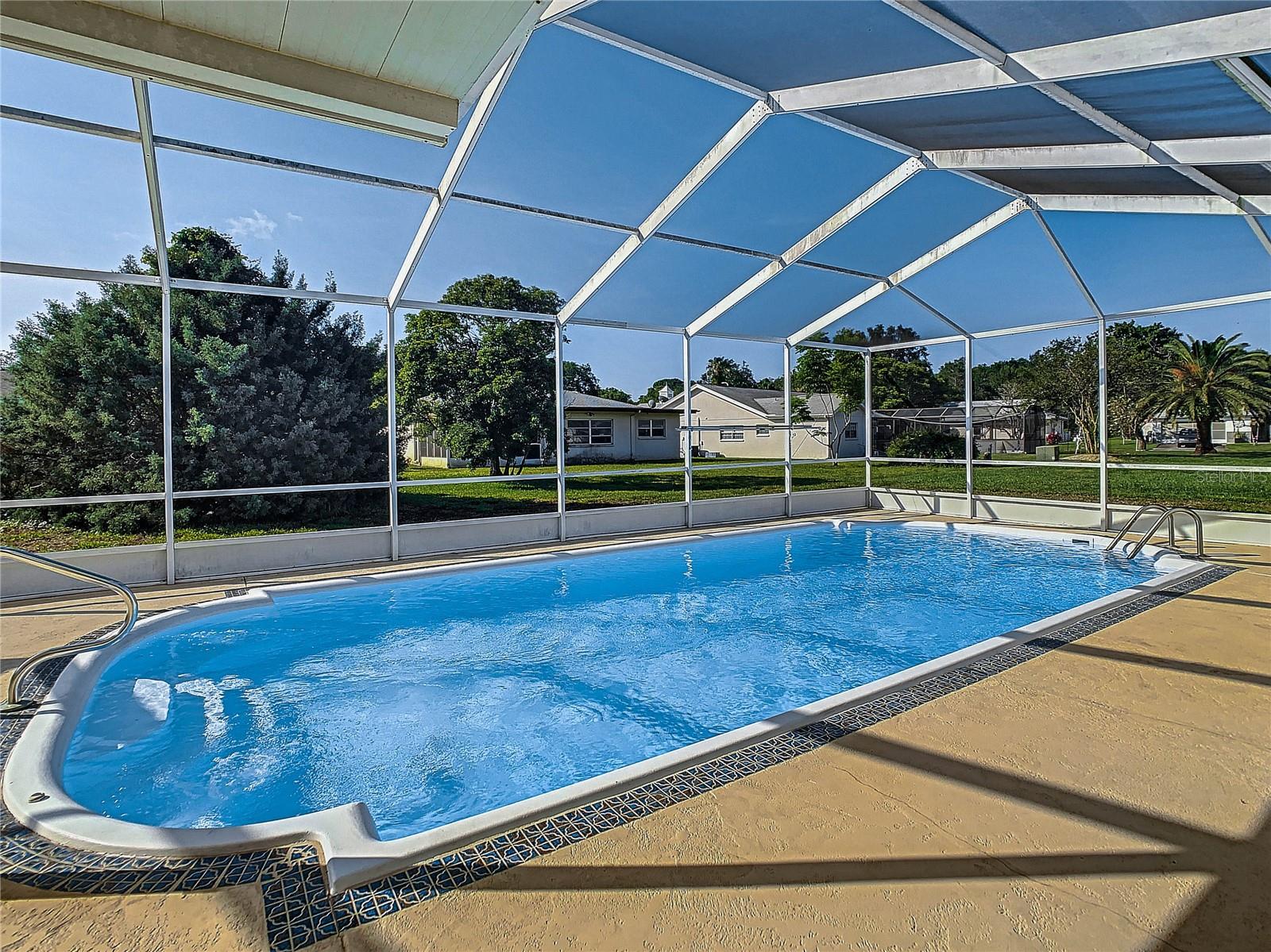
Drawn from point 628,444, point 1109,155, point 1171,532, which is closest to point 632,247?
point 1109,155

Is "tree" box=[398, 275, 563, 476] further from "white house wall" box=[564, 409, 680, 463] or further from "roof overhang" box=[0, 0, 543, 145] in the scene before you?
"roof overhang" box=[0, 0, 543, 145]

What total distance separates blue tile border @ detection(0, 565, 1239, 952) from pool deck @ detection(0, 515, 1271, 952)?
0.17 feet

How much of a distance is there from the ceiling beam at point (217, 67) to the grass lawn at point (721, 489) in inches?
227

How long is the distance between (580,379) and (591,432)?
2.89 metres

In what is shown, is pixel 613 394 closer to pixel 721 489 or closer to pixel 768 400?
pixel 768 400

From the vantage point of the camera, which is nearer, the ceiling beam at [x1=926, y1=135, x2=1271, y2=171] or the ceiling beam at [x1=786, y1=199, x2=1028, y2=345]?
the ceiling beam at [x1=926, y1=135, x2=1271, y2=171]

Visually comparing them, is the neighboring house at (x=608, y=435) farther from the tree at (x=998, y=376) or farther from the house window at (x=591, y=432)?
the tree at (x=998, y=376)

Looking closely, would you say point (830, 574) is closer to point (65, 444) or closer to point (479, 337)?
point (479, 337)

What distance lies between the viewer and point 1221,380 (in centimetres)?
1413

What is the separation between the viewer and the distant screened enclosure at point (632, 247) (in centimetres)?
489

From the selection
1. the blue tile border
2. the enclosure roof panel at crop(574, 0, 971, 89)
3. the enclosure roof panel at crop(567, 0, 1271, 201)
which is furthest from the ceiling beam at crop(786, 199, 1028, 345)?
the blue tile border

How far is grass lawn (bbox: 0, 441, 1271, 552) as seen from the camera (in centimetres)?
1171

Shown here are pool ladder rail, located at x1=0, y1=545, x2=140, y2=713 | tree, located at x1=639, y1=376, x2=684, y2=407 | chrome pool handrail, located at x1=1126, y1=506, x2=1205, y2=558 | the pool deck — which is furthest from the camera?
tree, located at x1=639, y1=376, x2=684, y2=407

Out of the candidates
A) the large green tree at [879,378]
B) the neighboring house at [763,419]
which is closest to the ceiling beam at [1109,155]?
the large green tree at [879,378]
